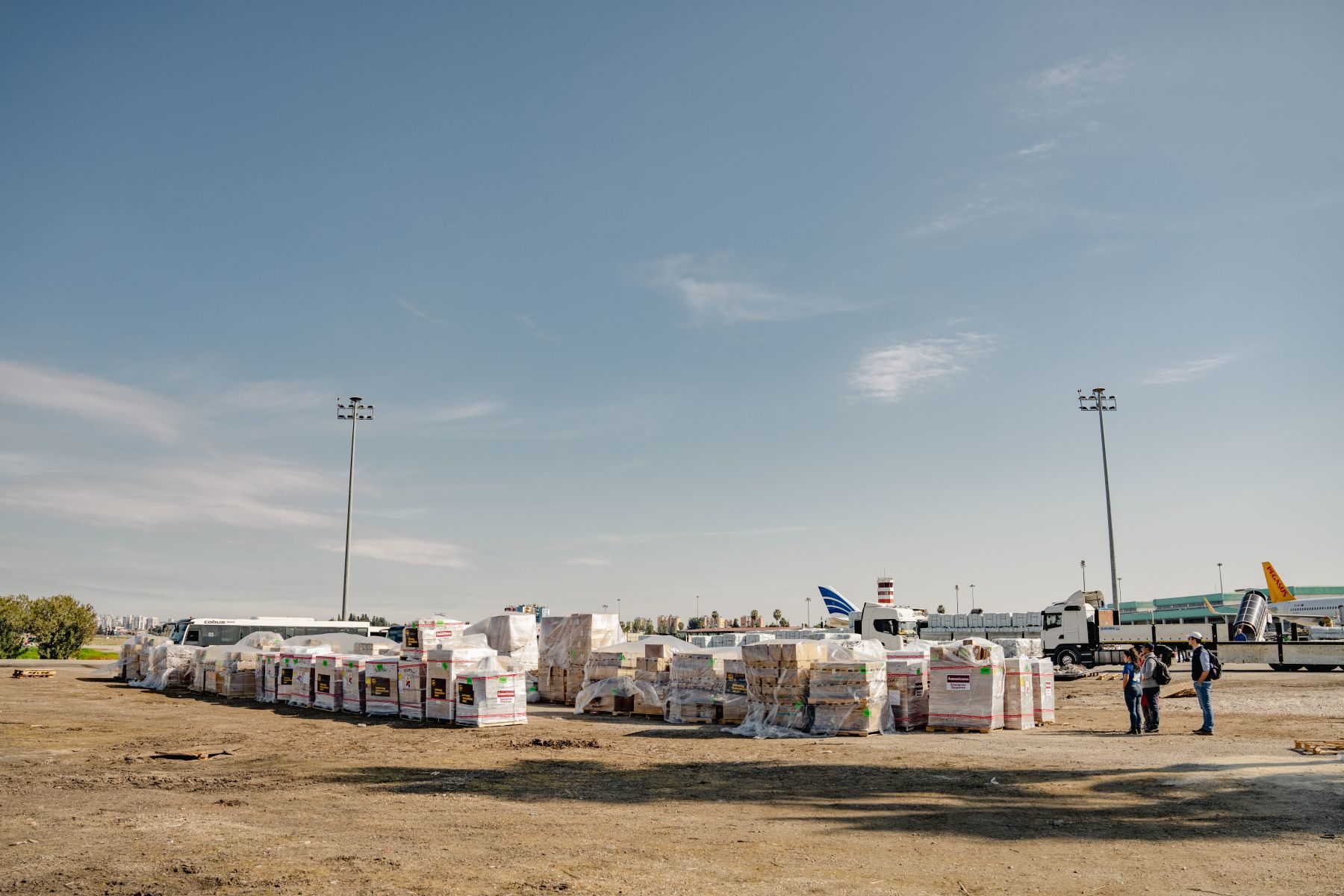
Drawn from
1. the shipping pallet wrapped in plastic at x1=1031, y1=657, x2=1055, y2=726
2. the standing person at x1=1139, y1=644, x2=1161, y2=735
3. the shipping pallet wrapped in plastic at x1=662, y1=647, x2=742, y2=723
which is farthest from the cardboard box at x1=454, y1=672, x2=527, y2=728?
the standing person at x1=1139, y1=644, x2=1161, y2=735

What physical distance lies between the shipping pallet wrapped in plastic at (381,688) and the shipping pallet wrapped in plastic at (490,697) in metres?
2.48

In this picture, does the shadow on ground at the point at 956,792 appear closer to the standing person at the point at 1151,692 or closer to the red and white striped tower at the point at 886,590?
the standing person at the point at 1151,692

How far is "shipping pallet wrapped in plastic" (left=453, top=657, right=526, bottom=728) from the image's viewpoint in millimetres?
18109

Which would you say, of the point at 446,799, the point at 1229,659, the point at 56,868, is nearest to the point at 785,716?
the point at 446,799

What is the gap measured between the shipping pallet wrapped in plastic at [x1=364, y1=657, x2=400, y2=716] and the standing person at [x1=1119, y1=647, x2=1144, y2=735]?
14.6 metres

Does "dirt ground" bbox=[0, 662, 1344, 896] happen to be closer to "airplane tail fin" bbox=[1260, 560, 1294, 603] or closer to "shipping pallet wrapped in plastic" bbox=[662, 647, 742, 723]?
"shipping pallet wrapped in plastic" bbox=[662, 647, 742, 723]

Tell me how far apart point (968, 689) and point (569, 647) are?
1105 centimetres

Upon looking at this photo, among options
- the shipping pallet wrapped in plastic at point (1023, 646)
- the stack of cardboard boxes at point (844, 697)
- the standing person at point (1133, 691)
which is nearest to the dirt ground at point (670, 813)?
the stack of cardboard boxes at point (844, 697)

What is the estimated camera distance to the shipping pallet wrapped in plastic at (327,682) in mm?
21672

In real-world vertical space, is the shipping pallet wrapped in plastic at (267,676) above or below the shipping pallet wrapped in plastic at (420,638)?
below

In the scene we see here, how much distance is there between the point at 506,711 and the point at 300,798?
811 cm

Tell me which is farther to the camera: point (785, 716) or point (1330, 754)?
point (785, 716)

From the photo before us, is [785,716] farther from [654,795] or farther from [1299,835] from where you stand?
[1299,835]

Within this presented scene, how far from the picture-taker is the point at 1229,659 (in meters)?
35.4
